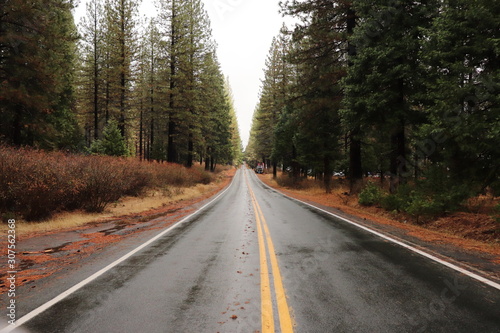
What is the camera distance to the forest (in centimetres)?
802

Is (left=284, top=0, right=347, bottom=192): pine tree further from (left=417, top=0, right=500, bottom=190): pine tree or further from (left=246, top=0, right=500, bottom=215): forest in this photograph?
(left=417, top=0, right=500, bottom=190): pine tree

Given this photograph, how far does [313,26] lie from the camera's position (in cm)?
1590

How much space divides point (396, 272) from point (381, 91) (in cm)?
987

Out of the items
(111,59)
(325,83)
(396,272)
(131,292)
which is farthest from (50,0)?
(396,272)

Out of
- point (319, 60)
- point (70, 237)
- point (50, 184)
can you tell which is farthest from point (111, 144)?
point (319, 60)

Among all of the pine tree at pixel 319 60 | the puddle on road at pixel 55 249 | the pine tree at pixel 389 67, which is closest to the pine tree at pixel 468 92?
the pine tree at pixel 389 67

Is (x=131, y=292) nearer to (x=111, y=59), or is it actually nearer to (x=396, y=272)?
(x=396, y=272)

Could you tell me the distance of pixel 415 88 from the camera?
1199 centimetres

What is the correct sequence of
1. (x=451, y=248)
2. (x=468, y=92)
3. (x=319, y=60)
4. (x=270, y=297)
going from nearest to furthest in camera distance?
(x=270, y=297)
(x=451, y=248)
(x=468, y=92)
(x=319, y=60)

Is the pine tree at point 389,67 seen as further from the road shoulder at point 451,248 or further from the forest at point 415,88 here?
the road shoulder at point 451,248

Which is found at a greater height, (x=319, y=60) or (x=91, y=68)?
(x=91, y=68)

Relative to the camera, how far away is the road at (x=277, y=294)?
3.12 meters

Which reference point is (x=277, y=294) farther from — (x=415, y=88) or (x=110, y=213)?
(x=415, y=88)

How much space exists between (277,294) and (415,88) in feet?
39.0
